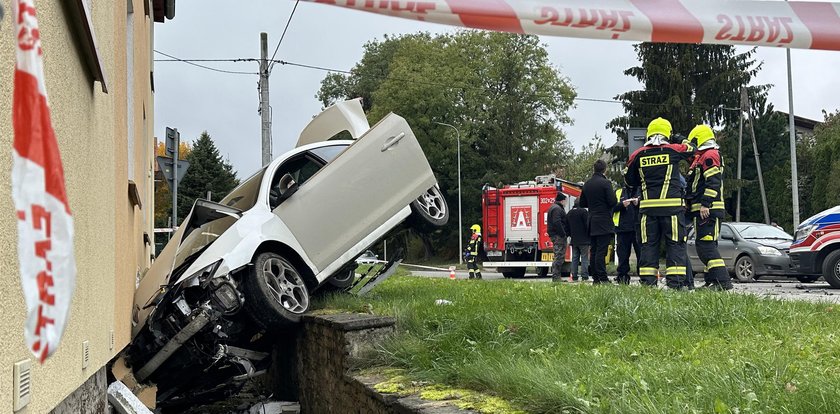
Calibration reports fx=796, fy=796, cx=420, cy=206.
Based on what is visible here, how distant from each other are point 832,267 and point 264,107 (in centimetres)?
1361

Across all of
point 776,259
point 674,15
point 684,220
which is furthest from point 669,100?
point 674,15

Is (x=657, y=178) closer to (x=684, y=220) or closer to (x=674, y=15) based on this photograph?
(x=684, y=220)

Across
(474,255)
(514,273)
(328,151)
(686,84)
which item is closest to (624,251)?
(328,151)

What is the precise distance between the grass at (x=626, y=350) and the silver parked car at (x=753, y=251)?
35.3ft

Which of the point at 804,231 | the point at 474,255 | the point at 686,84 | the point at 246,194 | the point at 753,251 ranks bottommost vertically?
the point at 474,255

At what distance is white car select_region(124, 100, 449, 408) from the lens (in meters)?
6.73

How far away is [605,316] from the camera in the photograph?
5535 mm

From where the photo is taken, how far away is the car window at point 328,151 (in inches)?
333

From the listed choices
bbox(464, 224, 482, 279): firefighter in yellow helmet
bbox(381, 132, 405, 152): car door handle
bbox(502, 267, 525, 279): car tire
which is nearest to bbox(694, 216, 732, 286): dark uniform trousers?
bbox(381, 132, 405, 152): car door handle

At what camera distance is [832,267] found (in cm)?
1244

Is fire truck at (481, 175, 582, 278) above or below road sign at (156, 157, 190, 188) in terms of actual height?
below

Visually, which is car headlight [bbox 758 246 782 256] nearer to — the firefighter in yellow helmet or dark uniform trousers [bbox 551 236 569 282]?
dark uniform trousers [bbox 551 236 569 282]

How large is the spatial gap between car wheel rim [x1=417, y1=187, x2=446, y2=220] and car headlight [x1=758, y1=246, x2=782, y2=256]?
1038 centimetres

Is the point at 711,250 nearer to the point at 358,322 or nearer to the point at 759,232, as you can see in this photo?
the point at 358,322
